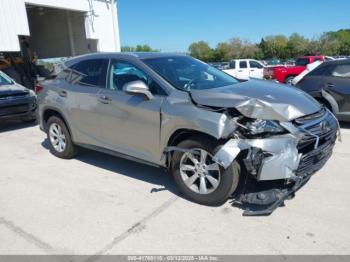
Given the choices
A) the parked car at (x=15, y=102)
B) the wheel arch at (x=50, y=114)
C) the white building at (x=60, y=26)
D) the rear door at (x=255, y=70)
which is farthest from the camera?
the rear door at (x=255, y=70)

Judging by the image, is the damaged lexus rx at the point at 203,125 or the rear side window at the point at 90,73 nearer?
the damaged lexus rx at the point at 203,125

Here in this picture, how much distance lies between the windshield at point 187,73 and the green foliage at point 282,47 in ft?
179

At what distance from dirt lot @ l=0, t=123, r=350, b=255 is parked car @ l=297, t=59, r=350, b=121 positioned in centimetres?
202

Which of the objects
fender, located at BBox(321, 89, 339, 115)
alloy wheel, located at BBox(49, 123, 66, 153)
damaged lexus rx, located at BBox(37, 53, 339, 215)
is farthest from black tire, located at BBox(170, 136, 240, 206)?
fender, located at BBox(321, 89, 339, 115)

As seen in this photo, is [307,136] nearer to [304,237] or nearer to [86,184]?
[304,237]

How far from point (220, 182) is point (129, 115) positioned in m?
1.47

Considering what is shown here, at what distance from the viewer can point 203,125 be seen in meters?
3.36

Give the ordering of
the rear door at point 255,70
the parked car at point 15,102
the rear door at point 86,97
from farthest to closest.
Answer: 1. the rear door at point 255,70
2. the parked car at point 15,102
3. the rear door at point 86,97

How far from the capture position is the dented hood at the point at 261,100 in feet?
10.7

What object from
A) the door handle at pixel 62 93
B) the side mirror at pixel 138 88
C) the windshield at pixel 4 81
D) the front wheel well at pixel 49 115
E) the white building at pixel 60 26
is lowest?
the front wheel well at pixel 49 115

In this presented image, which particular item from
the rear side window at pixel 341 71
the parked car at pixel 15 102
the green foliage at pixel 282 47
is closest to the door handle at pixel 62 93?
the parked car at pixel 15 102

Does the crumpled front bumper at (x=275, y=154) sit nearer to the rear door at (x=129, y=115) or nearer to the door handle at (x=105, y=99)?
the rear door at (x=129, y=115)

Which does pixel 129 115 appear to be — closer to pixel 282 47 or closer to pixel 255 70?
pixel 255 70

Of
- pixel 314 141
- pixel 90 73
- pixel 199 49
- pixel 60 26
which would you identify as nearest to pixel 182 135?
pixel 314 141
